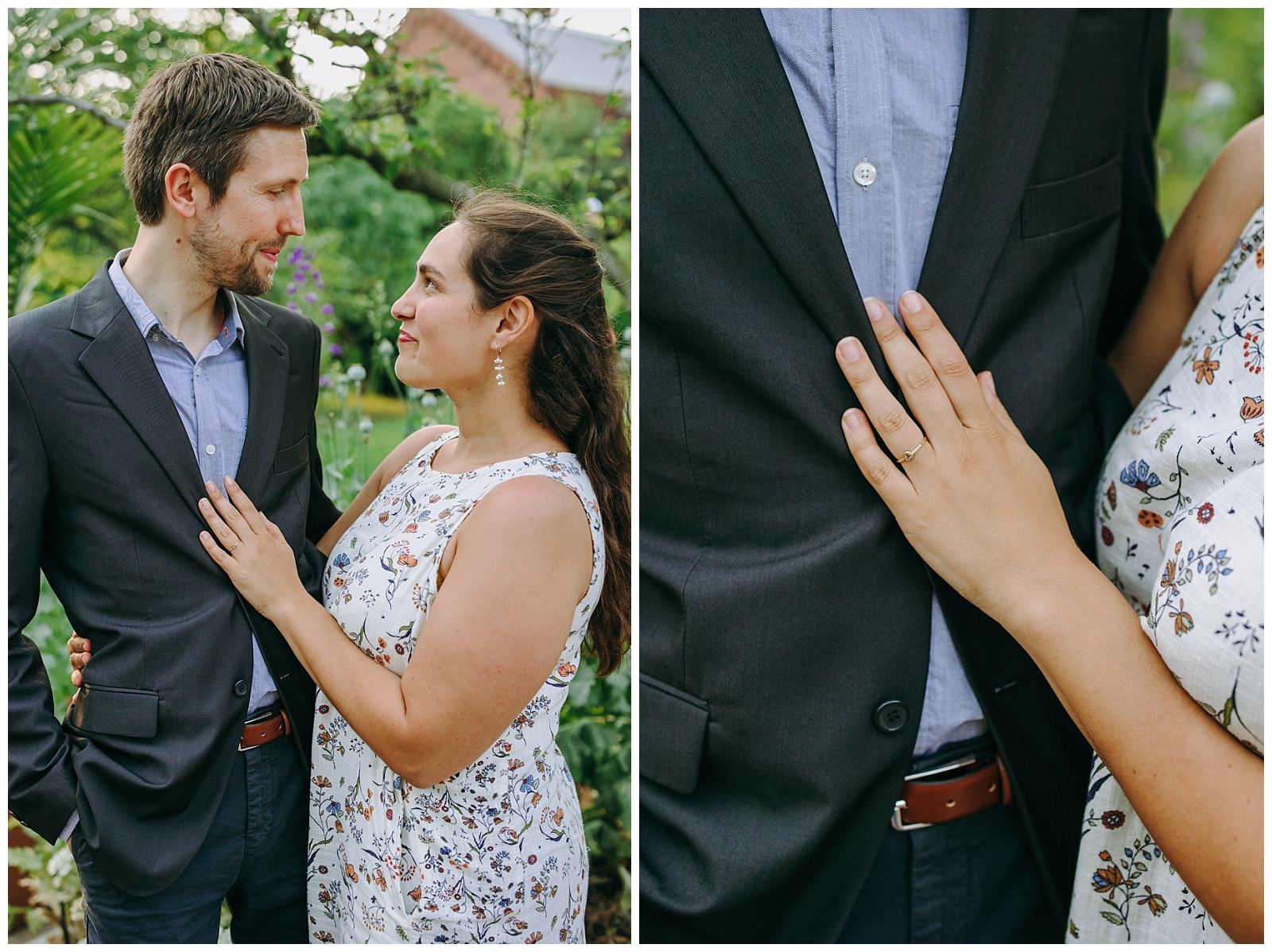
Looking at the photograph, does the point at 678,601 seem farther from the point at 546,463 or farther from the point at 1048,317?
the point at 1048,317

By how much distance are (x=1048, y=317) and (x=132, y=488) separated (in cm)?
151

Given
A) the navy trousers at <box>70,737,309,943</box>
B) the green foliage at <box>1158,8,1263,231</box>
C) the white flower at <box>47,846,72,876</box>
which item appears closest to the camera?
the navy trousers at <box>70,737,309,943</box>

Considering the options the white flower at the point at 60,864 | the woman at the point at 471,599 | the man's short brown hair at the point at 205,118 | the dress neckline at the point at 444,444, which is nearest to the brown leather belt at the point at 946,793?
the woman at the point at 471,599

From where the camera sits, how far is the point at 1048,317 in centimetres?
137

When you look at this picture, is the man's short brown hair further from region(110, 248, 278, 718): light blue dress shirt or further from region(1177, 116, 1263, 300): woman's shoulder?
region(1177, 116, 1263, 300): woman's shoulder

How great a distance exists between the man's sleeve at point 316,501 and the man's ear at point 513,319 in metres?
0.39

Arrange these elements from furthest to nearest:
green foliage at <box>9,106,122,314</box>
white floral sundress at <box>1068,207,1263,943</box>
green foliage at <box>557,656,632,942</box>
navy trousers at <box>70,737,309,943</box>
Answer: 1. green foliage at <box>557,656,632,942</box>
2. green foliage at <box>9,106,122,314</box>
3. navy trousers at <box>70,737,309,943</box>
4. white floral sundress at <box>1068,207,1263,943</box>

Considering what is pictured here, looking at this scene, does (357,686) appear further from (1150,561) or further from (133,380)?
(1150,561)

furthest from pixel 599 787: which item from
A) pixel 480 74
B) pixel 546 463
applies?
pixel 480 74

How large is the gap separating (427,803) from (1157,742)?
3.96ft

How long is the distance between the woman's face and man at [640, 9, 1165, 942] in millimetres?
487

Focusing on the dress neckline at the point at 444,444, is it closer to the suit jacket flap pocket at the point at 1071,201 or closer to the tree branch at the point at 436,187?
the tree branch at the point at 436,187

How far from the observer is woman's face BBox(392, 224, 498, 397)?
1.73 m

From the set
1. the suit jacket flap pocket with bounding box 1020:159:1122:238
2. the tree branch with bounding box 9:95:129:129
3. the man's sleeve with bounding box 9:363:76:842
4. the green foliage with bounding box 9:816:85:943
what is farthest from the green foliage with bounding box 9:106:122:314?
the suit jacket flap pocket with bounding box 1020:159:1122:238
